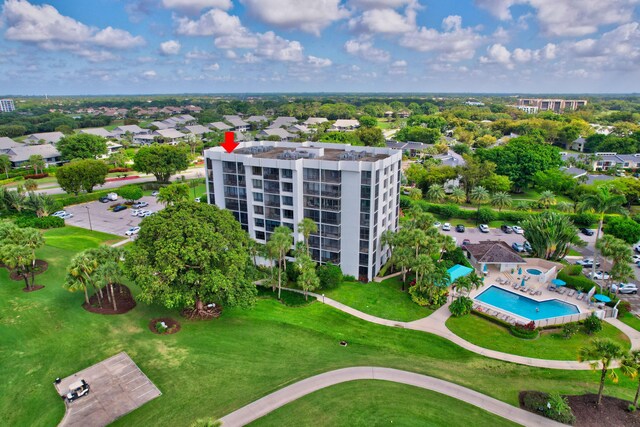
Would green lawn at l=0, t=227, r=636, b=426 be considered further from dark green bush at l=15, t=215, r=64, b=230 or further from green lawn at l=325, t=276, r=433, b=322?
dark green bush at l=15, t=215, r=64, b=230

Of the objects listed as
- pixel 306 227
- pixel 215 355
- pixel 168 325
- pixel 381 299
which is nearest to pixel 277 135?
pixel 306 227

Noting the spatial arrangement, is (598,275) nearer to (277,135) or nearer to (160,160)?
(160,160)

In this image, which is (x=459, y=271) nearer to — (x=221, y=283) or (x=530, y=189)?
(x=221, y=283)

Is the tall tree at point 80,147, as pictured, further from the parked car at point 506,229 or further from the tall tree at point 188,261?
the parked car at point 506,229

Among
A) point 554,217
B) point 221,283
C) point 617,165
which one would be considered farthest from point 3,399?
point 617,165

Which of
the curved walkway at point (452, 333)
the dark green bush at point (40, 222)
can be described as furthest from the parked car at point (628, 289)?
the dark green bush at point (40, 222)
